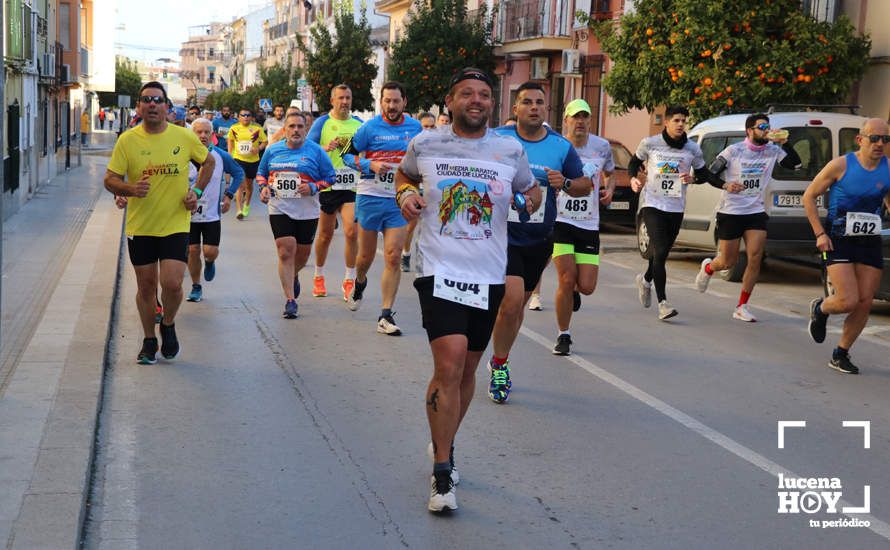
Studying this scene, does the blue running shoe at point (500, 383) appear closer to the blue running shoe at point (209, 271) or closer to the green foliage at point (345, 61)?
the blue running shoe at point (209, 271)

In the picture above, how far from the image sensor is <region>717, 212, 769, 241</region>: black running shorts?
11.6m

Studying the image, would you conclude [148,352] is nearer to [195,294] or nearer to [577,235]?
[195,294]

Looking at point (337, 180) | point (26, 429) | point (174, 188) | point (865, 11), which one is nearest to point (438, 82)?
point (865, 11)

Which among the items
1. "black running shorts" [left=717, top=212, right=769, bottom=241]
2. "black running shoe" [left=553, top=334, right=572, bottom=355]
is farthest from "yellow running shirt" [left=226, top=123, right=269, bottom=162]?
"black running shoe" [left=553, top=334, right=572, bottom=355]

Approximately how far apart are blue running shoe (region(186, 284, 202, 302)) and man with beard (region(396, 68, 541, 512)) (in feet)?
21.0

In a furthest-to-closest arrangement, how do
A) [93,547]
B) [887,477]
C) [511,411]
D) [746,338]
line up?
[746,338] < [511,411] < [887,477] < [93,547]

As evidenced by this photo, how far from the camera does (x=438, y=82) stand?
38.3 meters

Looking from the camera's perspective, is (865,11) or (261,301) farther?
(865,11)

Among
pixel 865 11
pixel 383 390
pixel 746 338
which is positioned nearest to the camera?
pixel 383 390

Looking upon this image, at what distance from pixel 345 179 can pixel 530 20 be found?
25.1 meters

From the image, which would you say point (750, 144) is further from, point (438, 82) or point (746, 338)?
point (438, 82)

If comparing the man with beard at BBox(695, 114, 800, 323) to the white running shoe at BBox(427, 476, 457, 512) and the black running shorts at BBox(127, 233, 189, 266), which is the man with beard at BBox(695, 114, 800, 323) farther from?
the white running shoe at BBox(427, 476, 457, 512)

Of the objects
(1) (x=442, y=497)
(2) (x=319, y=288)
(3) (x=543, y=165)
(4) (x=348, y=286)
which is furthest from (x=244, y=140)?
(1) (x=442, y=497)

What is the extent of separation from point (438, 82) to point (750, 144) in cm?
2723
